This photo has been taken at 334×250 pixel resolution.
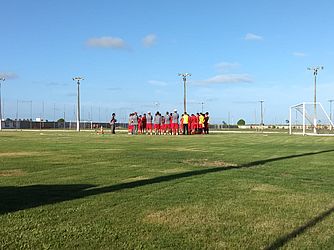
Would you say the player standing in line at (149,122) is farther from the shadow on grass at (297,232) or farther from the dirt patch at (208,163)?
the shadow on grass at (297,232)

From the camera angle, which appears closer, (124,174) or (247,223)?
(247,223)

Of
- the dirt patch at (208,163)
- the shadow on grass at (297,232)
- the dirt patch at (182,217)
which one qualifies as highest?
the dirt patch at (208,163)

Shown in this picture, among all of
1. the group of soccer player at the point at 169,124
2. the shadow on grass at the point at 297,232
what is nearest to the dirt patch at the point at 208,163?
the shadow on grass at the point at 297,232

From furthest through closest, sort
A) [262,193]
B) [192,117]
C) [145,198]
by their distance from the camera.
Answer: [192,117] < [262,193] < [145,198]

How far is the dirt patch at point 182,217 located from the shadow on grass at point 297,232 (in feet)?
3.33

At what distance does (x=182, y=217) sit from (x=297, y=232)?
1551 millimetres

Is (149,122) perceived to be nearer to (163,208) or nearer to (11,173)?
(11,173)

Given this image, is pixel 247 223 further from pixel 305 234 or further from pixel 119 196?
pixel 119 196

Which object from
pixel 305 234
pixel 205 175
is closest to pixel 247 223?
pixel 305 234

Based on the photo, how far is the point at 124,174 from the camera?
10359 millimetres

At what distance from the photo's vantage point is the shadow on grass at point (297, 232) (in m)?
4.96

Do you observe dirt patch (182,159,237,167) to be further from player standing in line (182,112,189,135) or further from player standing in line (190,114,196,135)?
player standing in line (190,114,196,135)

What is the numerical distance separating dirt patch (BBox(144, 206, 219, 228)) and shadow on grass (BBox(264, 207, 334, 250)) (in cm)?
102

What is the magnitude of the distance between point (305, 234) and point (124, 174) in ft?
18.5
